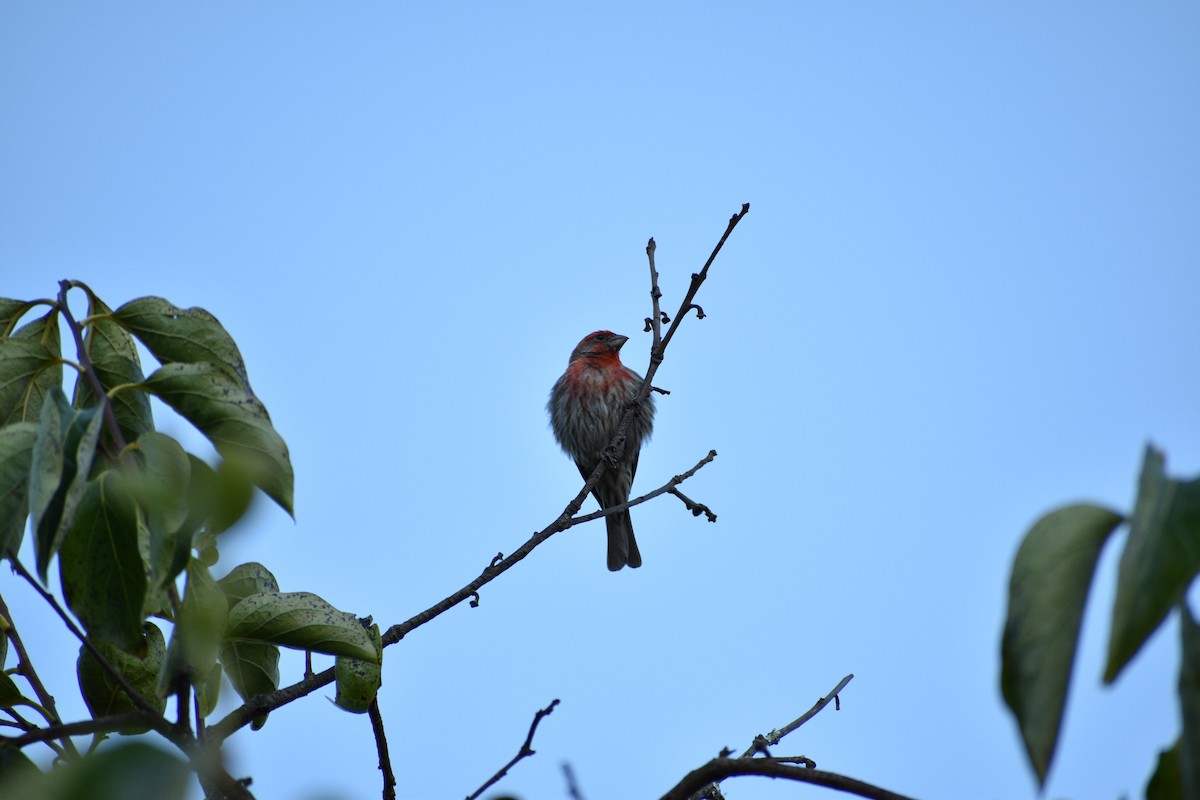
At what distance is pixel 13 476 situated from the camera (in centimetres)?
208

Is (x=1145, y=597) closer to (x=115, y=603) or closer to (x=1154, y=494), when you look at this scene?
(x=1154, y=494)

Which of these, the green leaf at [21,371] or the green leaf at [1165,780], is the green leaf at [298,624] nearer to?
the green leaf at [21,371]

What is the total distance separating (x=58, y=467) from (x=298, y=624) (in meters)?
1.07

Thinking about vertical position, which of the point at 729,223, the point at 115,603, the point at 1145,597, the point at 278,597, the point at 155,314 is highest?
the point at 729,223

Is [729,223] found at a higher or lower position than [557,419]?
A: lower

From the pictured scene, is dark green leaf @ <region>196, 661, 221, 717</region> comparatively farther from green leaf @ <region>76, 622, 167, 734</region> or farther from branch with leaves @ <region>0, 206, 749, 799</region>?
green leaf @ <region>76, 622, 167, 734</region>

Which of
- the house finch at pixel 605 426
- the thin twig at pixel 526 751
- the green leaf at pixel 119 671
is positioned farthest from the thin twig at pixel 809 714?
the house finch at pixel 605 426

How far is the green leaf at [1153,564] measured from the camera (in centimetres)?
125

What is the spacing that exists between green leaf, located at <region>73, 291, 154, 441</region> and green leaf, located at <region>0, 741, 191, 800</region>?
4.71 feet

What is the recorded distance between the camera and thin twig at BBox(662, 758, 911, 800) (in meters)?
1.76

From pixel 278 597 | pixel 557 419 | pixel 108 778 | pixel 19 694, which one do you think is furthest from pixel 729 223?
pixel 557 419

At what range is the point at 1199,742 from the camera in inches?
51.5

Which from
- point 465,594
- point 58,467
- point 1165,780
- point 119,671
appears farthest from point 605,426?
point 1165,780

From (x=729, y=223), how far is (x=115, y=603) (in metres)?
3.83
